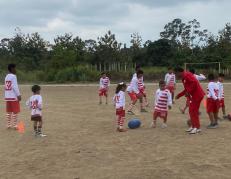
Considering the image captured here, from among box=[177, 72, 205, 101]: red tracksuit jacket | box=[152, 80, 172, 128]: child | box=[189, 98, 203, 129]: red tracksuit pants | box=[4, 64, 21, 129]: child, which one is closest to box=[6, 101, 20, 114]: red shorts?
box=[4, 64, 21, 129]: child

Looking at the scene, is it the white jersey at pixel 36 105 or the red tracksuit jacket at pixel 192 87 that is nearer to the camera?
the white jersey at pixel 36 105

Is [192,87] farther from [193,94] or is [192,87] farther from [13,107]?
[13,107]

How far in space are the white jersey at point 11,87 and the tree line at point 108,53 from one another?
39.0m

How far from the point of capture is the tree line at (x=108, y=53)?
5778 centimetres

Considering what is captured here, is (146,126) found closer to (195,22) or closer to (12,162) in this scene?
(12,162)

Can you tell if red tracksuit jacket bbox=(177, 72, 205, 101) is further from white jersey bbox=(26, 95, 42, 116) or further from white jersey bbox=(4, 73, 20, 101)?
white jersey bbox=(4, 73, 20, 101)

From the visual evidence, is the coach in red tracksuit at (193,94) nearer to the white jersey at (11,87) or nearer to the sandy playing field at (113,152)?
the sandy playing field at (113,152)

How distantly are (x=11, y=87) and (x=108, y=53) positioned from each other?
47.6 meters

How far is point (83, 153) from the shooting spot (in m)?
11.4

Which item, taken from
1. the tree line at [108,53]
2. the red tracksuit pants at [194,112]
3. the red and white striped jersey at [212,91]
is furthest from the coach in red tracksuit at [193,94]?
the tree line at [108,53]

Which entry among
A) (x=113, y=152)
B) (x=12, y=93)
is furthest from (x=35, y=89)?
(x=113, y=152)

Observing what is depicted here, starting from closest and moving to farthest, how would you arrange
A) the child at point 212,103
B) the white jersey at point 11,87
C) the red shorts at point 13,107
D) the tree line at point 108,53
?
the child at point 212,103, the white jersey at point 11,87, the red shorts at point 13,107, the tree line at point 108,53

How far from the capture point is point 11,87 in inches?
603

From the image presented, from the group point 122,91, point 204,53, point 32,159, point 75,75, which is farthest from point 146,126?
point 204,53
